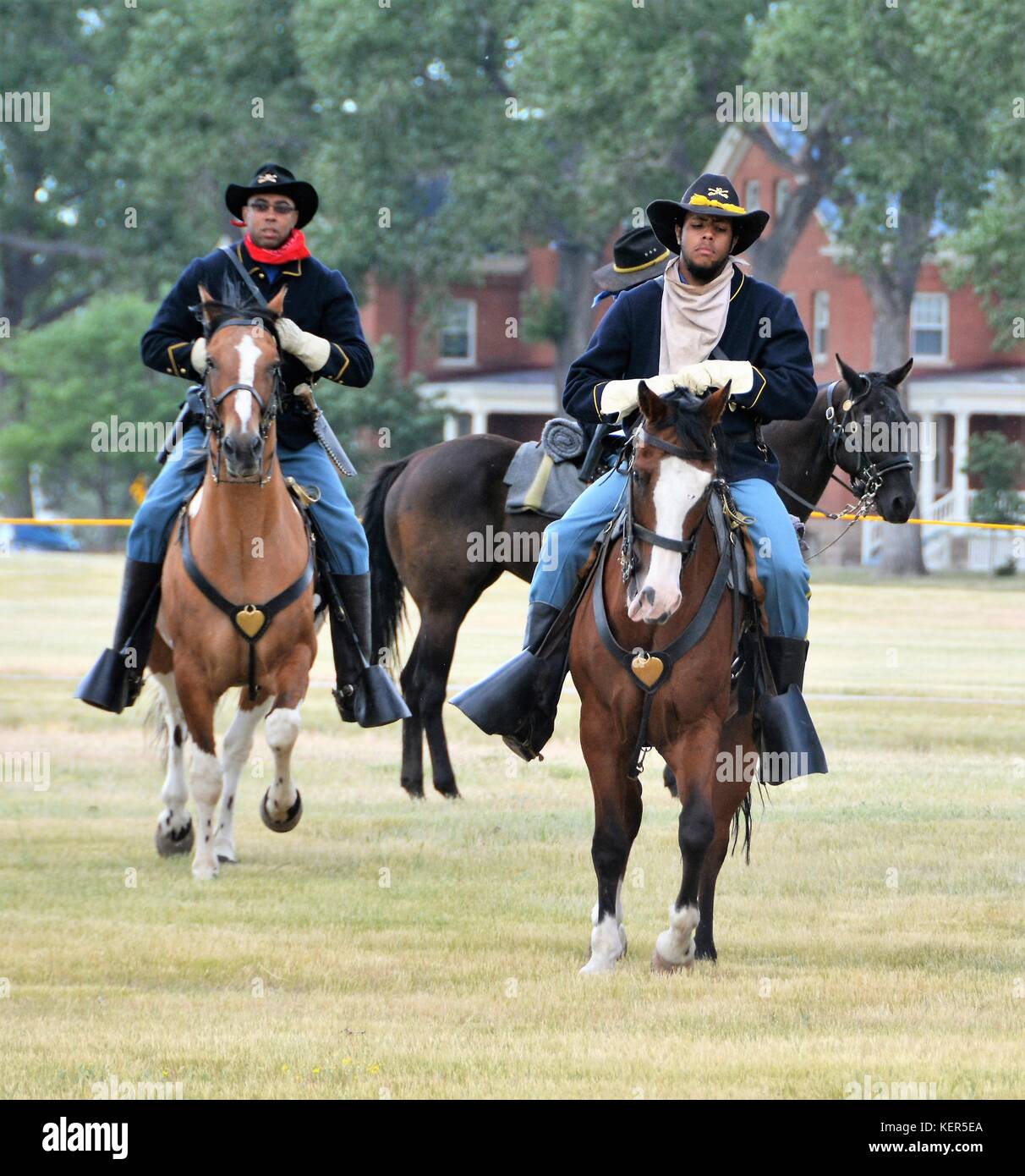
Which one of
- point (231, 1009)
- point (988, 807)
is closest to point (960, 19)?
point (988, 807)

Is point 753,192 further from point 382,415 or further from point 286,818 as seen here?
point 286,818

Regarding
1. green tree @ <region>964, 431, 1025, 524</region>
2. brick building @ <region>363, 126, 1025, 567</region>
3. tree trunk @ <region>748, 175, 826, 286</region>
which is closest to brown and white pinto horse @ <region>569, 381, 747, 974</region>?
brick building @ <region>363, 126, 1025, 567</region>

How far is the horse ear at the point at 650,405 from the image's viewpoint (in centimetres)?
752

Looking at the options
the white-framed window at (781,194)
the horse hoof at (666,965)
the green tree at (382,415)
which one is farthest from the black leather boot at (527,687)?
the white-framed window at (781,194)

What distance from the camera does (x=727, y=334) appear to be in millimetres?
8500

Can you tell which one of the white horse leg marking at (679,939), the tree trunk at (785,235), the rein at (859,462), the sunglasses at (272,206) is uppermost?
the tree trunk at (785,235)

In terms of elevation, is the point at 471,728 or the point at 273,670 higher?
the point at 273,670

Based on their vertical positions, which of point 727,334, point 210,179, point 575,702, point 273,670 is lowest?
point 575,702

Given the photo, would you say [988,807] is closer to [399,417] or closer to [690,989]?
[690,989]

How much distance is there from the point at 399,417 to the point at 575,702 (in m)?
30.8

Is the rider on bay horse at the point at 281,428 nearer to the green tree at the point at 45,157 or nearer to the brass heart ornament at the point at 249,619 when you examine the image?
the brass heart ornament at the point at 249,619

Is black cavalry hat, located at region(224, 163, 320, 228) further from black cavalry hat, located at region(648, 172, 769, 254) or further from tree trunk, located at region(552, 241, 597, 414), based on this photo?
tree trunk, located at region(552, 241, 597, 414)

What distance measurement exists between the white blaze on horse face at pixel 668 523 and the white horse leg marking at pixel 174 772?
4484 mm

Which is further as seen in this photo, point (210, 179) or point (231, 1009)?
Result: point (210, 179)
